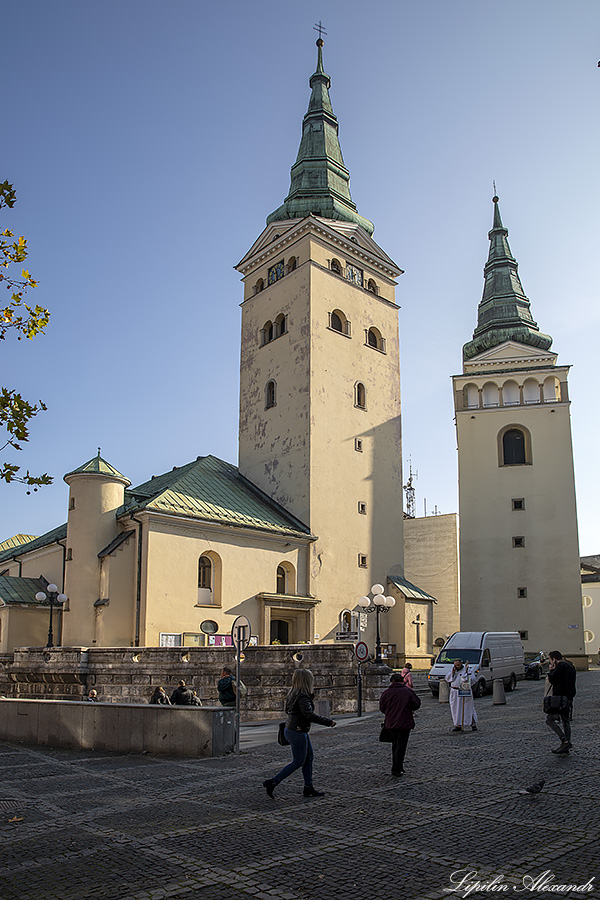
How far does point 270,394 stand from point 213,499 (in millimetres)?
8817

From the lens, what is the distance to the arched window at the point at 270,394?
131 feet

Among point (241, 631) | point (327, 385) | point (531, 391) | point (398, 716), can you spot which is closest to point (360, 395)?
point (327, 385)

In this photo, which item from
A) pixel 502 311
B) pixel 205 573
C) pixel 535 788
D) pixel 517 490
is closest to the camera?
pixel 535 788

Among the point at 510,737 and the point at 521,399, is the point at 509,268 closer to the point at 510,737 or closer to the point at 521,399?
the point at 521,399

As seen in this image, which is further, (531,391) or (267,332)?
(531,391)

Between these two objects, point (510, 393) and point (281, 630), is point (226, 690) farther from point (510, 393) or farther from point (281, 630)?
point (510, 393)

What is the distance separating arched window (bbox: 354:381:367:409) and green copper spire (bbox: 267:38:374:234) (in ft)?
30.9

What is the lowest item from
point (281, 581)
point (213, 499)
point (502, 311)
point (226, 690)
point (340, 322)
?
point (226, 690)

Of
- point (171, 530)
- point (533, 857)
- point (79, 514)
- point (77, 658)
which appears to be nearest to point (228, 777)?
point (533, 857)

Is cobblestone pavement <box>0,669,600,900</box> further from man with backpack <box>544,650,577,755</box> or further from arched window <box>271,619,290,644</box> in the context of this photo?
arched window <box>271,619,290,644</box>

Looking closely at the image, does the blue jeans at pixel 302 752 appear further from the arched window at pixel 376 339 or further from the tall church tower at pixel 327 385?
the arched window at pixel 376 339

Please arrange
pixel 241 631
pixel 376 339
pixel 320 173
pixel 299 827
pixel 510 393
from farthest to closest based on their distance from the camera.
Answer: pixel 510 393
pixel 320 173
pixel 376 339
pixel 241 631
pixel 299 827

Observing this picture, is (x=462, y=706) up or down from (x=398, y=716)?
down

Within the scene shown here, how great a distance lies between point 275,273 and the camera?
42062mm
